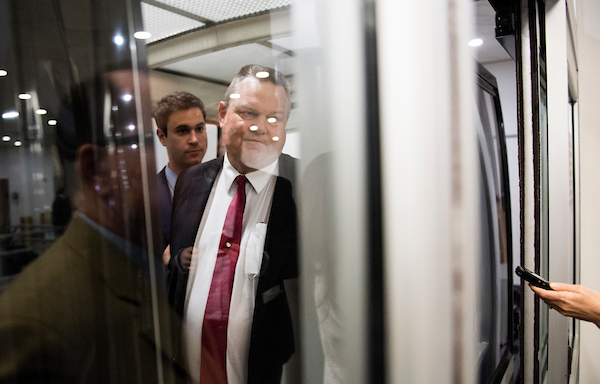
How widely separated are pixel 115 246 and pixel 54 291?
0.07m

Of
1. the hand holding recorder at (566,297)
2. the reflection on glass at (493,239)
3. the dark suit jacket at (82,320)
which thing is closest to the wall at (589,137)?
the reflection on glass at (493,239)

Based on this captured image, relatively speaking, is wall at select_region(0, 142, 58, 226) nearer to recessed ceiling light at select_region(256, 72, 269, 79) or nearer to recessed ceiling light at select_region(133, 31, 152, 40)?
recessed ceiling light at select_region(133, 31, 152, 40)

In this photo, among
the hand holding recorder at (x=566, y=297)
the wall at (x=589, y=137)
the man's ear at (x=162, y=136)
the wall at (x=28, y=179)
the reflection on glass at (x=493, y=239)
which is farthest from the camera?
the wall at (x=589, y=137)

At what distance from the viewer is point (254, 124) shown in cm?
49

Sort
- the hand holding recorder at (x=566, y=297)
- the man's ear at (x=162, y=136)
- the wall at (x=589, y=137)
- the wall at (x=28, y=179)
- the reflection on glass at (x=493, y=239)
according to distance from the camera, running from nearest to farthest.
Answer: the wall at (x=28, y=179) → the man's ear at (x=162, y=136) → the hand holding recorder at (x=566, y=297) → the reflection on glass at (x=493, y=239) → the wall at (x=589, y=137)

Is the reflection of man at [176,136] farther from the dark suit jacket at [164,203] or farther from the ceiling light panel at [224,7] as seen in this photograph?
the ceiling light panel at [224,7]

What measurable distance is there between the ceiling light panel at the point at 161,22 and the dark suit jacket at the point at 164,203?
0.50 ft

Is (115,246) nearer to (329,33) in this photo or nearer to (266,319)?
(266,319)

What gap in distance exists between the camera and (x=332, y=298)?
52cm

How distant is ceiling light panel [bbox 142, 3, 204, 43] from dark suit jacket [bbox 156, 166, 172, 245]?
15 cm

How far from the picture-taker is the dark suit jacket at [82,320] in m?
0.32

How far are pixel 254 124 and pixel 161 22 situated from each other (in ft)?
0.53

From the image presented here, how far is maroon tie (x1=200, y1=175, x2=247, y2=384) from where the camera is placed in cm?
47

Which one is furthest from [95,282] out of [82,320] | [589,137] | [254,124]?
[589,137]
